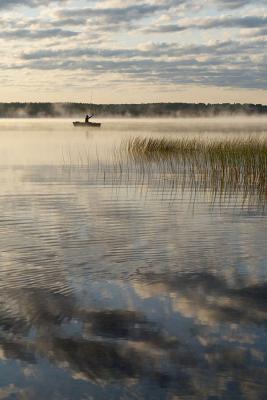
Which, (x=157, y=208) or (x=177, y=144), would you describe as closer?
(x=157, y=208)

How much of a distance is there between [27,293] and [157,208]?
29.4ft

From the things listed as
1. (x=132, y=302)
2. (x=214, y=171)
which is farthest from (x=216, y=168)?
(x=132, y=302)

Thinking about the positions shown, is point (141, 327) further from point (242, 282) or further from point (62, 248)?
point (62, 248)

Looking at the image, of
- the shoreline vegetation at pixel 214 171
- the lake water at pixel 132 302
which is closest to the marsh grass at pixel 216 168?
the shoreline vegetation at pixel 214 171

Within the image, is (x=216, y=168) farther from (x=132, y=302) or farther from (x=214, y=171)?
(x=132, y=302)

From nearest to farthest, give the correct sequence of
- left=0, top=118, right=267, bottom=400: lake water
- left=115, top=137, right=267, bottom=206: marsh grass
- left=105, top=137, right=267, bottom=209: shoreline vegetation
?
left=0, top=118, right=267, bottom=400: lake water < left=105, top=137, right=267, bottom=209: shoreline vegetation < left=115, top=137, right=267, bottom=206: marsh grass

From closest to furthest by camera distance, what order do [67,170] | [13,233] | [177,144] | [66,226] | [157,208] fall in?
1. [13,233]
2. [66,226]
3. [157,208]
4. [67,170]
5. [177,144]

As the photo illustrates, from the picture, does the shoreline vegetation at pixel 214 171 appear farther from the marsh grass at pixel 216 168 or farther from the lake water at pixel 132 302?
the lake water at pixel 132 302

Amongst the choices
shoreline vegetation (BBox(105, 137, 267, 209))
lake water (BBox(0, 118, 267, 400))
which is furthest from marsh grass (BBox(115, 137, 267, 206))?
lake water (BBox(0, 118, 267, 400))

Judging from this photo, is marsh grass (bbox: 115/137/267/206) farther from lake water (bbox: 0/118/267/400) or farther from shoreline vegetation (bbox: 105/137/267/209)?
lake water (bbox: 0/118/267/400)

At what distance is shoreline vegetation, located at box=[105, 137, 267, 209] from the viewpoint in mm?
21594

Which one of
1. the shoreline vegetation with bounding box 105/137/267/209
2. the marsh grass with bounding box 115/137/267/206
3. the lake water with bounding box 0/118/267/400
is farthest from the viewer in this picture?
the marsh grass with bounding box 115/137/267/206

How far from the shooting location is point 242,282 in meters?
9.62

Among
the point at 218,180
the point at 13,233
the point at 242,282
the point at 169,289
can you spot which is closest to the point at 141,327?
the point at 169,289
